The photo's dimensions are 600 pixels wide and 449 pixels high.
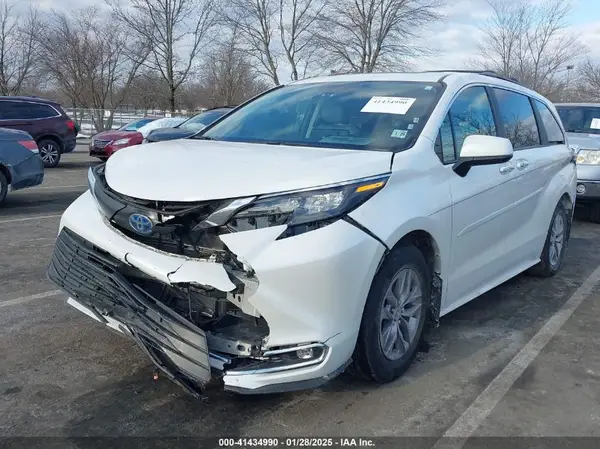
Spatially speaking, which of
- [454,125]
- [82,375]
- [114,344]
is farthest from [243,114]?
[82,375]

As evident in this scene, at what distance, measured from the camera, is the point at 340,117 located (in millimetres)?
4016

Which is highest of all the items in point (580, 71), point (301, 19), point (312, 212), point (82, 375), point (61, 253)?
point (301, 19)

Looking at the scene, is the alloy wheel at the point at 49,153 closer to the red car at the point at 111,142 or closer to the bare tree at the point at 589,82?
the red car at the point at 111,142

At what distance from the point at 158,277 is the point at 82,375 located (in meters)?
1.03

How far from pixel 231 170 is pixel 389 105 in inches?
52.5

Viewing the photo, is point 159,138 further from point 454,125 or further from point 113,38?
point 113,38

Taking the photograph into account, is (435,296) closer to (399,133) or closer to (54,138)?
(399,133)

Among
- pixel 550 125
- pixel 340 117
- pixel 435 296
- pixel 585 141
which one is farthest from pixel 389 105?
pixel 585 141

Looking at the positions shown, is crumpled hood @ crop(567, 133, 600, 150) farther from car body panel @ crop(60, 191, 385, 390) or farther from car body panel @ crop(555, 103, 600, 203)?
car body panel @ crop(60, 191, 385, 390)

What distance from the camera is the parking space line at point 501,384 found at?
116 inches

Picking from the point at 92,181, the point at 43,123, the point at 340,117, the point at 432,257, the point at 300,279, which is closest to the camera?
the point at 300,279

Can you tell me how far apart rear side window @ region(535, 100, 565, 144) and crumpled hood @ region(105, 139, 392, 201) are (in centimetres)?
287

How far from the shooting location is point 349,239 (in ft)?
9.39

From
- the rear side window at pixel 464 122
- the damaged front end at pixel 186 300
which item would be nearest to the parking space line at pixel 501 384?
the damaged front end at pixel 186 300
